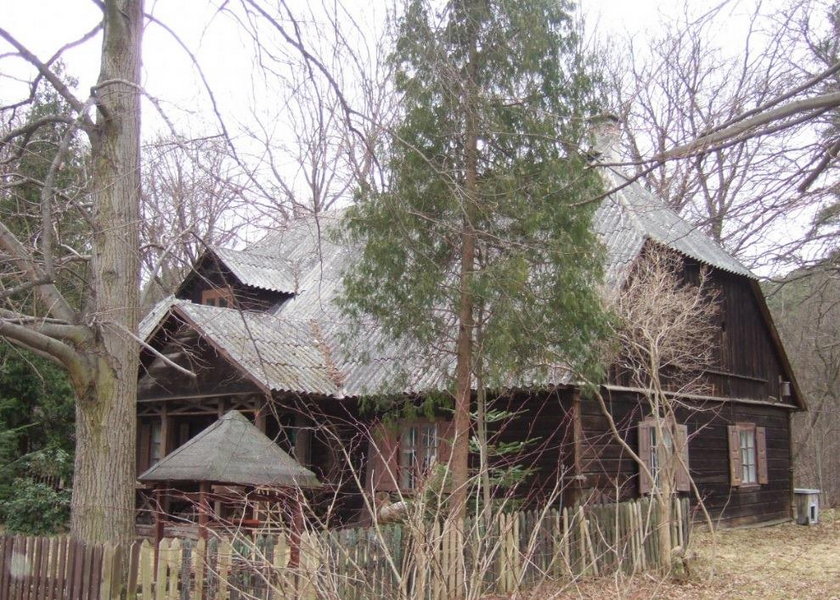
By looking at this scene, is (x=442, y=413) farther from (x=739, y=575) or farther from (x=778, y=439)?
(x=778, y=439)

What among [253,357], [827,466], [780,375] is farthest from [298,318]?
[827,466]

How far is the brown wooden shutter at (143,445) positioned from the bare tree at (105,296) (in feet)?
34.7

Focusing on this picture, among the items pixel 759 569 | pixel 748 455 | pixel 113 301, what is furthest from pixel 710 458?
pixel 113 301

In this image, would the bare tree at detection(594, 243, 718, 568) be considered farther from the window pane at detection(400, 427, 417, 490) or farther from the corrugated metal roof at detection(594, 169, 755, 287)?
the window pane at detection(400, 427, 417, 490)

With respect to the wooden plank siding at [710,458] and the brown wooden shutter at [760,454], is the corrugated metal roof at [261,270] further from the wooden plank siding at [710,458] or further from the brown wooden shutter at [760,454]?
the brown wooden shutter at [760,454]

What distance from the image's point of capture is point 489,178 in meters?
9.86

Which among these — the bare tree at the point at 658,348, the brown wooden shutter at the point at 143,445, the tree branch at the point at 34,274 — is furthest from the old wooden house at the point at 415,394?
the tree branch at the point at 34,274

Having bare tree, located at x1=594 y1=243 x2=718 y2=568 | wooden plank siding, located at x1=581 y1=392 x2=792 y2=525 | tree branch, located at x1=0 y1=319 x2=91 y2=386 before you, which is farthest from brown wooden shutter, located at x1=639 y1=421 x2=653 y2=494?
tree branch, located at x1=0 y1=319 x2=91 y2=386

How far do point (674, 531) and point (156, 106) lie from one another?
30.0 feet

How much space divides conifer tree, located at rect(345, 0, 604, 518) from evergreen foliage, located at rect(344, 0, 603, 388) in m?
0.01

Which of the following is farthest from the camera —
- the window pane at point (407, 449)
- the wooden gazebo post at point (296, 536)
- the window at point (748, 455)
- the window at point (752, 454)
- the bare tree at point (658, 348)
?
the window at point (748, 455)

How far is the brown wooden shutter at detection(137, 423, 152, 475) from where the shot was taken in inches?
709

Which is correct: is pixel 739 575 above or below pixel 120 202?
below

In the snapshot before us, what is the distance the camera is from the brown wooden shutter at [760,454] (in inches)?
714
